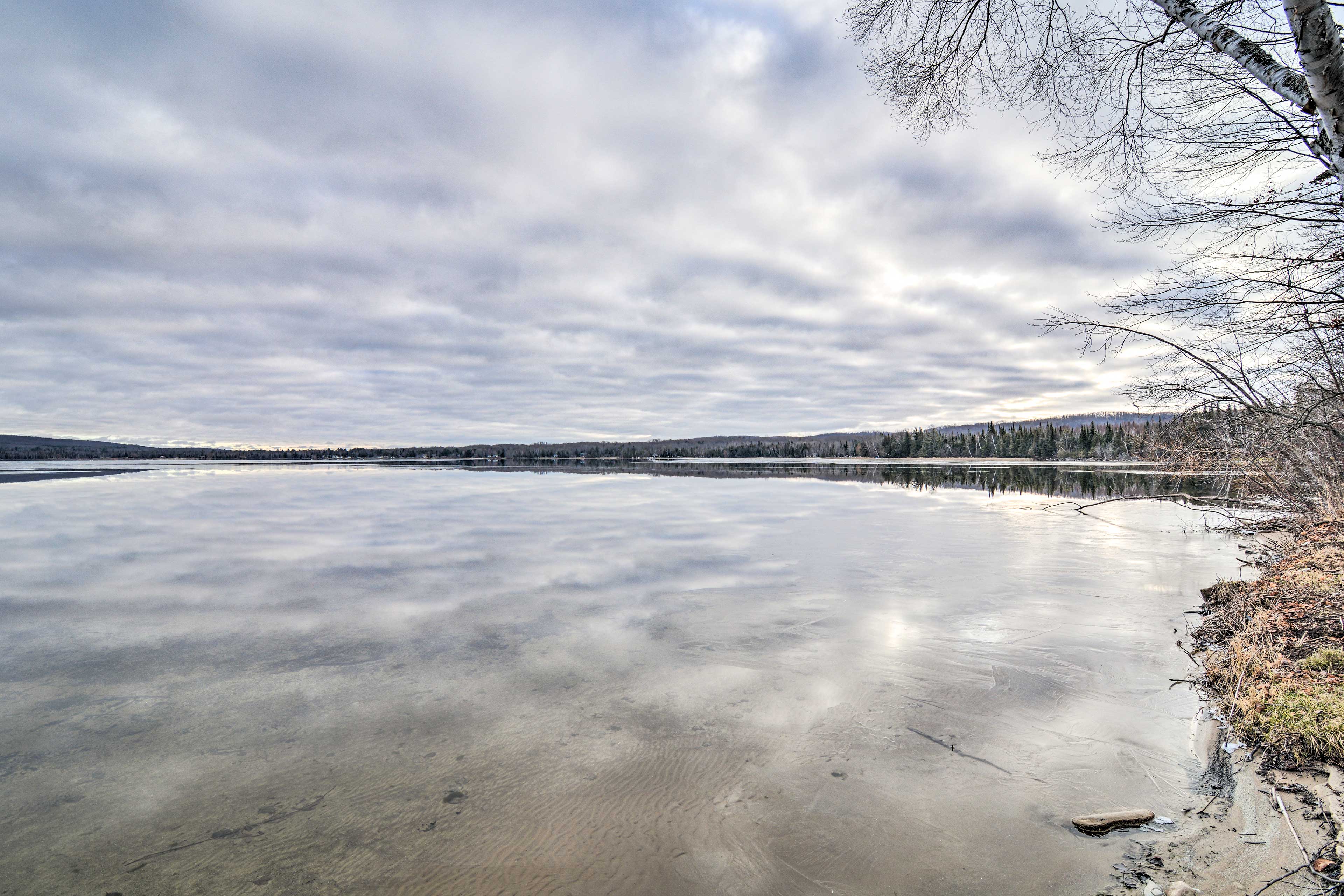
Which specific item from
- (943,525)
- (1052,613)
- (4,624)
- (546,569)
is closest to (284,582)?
(4,624)

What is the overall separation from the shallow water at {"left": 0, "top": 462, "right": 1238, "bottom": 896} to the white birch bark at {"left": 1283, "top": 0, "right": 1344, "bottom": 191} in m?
4.24

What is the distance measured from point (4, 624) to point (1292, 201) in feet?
49.7

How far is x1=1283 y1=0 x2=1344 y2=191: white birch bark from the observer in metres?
3.12

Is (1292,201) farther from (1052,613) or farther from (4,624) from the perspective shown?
(4,624)

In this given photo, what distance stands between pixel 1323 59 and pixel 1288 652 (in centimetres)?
605

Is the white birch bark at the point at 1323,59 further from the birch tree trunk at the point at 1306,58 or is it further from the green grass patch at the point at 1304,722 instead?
the green grass patch at the point at 1304,722

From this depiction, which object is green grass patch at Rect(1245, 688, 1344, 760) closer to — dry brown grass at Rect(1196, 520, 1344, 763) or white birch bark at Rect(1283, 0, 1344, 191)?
dry brown grass at Rect(1196, 520, 1344, 763)

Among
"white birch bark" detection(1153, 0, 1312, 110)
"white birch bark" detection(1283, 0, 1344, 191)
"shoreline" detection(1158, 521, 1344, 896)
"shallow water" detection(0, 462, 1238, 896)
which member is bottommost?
"shallow water" detection(0, 462, 1238, 896)

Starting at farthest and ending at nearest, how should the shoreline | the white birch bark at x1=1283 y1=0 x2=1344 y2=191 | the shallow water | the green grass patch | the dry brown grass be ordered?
1. the dry brown grass
2. the green grass patch
3. the shallow water
4. the shoreline
5. the white birch bark at x1=1283 y1=0 x2=1344 y2=191

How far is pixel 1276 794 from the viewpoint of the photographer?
428 centimetres

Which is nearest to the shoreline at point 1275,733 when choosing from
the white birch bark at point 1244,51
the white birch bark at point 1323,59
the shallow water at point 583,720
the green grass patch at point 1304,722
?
the green grass patch at point 1304,722

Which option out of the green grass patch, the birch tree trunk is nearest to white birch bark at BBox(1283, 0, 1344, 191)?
the birch tree trunk

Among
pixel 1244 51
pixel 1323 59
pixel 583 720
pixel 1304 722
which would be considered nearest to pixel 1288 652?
pixel 1304 722

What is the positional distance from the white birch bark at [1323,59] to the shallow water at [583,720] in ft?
13.9
